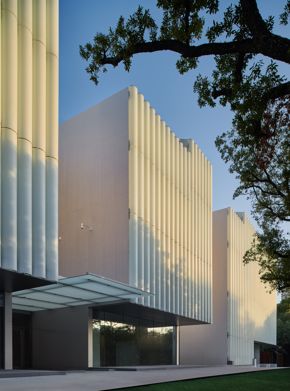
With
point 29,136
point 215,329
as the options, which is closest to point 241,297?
point 215,329

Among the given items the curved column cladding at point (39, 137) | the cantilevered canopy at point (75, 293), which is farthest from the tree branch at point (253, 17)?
the cantilevered canopy at point (75, 293)

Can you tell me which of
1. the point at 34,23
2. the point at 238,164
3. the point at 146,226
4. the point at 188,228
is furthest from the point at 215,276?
the point at 34,23

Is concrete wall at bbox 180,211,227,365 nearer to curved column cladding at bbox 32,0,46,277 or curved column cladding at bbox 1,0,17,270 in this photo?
curved column cladding at bbox 32,0,46,277

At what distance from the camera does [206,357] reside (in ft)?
143

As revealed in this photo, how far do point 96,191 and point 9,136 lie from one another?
39.0 feet

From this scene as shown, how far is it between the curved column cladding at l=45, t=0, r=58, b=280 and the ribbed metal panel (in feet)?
26.3

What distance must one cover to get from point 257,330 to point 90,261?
33213mm

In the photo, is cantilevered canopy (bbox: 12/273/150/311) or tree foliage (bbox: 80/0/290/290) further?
cantilevered canopy (bbox: 12/273/150/311)

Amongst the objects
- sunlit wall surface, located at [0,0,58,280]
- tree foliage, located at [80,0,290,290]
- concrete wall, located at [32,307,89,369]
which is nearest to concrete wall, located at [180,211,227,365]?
concrete wall, located at [32,307,89,369]

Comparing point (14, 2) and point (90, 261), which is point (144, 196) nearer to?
point (90, 261)

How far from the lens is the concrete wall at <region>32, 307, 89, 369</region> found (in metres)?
27.0

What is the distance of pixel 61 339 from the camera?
2766 cm

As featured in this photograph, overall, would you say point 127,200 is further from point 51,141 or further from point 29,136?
point 29,136

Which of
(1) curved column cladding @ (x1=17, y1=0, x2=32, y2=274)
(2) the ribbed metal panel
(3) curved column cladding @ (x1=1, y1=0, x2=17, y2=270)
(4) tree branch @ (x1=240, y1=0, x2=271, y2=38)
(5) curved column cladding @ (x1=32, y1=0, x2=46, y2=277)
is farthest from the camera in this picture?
(2) the ribbed metal panel
